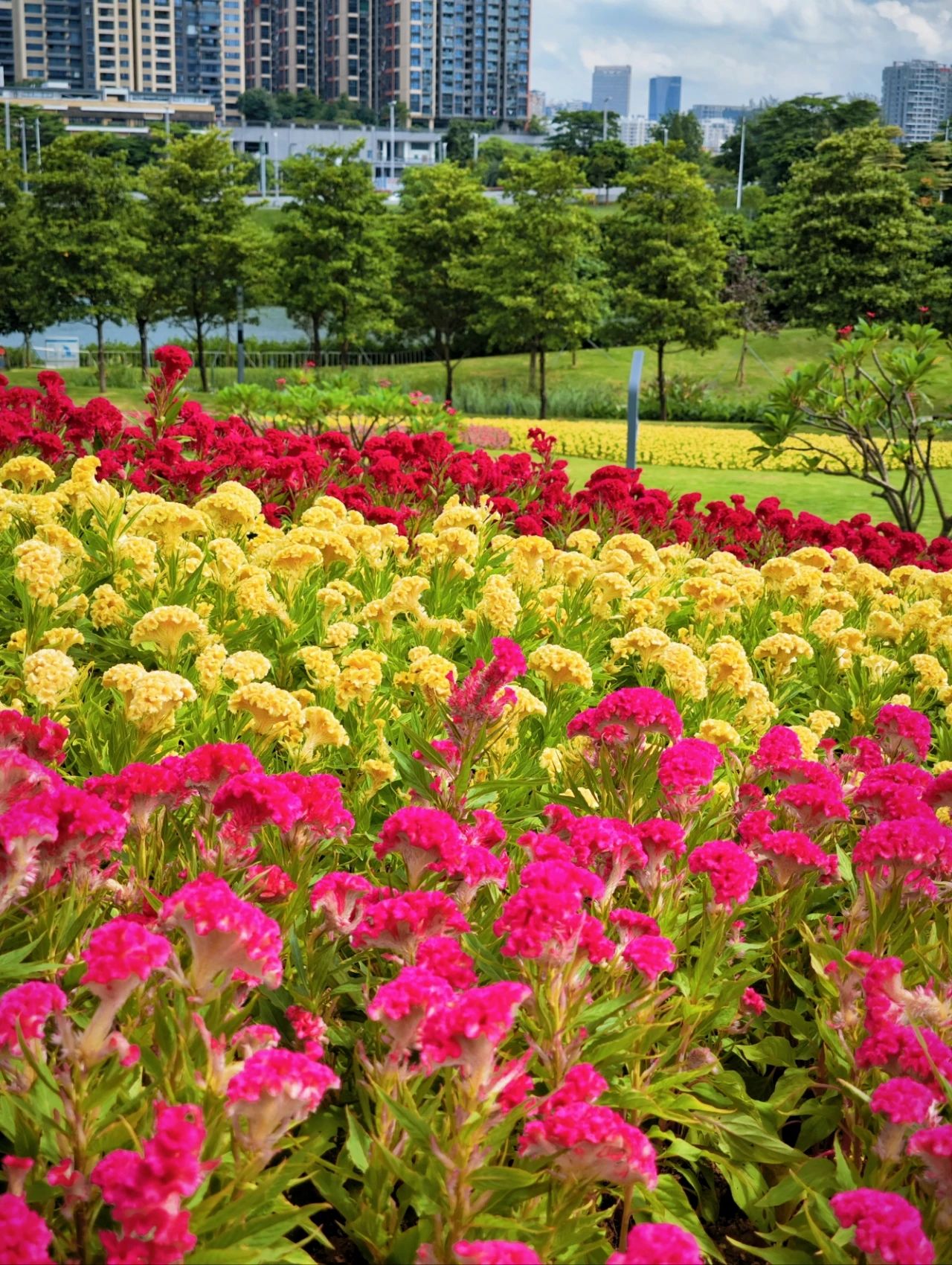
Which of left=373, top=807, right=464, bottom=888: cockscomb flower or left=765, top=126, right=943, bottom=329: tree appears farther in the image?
left=765, top=126, right=943, bottom=329: tree

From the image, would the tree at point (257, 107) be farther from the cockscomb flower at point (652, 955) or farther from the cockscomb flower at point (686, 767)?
the cockscomb flower at point (652, 955)

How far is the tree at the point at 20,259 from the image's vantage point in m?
35.7

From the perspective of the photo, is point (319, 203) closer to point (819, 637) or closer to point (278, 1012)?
point (819, 637)

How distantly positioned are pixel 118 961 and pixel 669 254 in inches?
1337

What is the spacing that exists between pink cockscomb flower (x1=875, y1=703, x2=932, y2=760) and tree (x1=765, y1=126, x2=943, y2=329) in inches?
1368

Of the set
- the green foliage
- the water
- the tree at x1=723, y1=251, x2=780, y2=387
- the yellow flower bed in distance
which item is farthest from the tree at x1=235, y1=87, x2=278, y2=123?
the green foliage

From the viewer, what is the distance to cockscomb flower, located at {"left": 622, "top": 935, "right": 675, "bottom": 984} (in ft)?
6.59

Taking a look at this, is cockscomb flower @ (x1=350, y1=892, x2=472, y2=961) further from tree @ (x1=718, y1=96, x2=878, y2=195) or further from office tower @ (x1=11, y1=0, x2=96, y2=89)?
office tower @ (x1=11, y1=0, x2=96, y2=89)

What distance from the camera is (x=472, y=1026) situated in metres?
1.59

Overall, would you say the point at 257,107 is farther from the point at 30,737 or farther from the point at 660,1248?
the point at 660,1248

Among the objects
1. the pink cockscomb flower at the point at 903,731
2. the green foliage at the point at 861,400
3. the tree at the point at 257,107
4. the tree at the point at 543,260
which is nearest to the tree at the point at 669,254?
the tree at the point at 543,260

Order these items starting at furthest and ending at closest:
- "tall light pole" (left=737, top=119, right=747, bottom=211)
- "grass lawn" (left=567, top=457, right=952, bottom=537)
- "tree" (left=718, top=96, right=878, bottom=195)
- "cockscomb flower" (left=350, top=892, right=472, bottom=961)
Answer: "tree" (left=718, top=96, right=878, bottom=195) → "tall light pole" (left=737, top=119, right=747, bottom=211) → "grass lawn" (left=567, top=457, right=952, bottom=537) → "cockscomb flower" (left=350, top=892, right=472, bottom=961)

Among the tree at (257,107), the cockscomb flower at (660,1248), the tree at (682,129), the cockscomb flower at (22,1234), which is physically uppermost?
the tree at (257,107)

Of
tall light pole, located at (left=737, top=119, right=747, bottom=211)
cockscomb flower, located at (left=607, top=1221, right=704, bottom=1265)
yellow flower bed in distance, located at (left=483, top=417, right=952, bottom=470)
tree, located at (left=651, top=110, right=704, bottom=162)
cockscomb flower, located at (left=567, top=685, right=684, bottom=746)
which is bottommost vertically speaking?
yellow flower bed in distance, located at (left=483, top=417, right=952, bottom=470)
